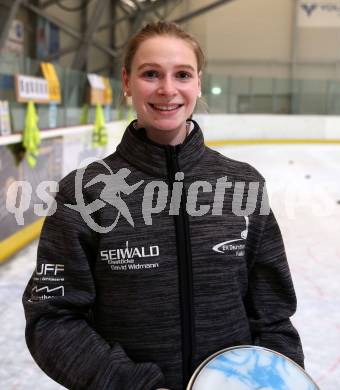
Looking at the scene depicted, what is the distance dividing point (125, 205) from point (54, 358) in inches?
10.9

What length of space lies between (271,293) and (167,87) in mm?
436

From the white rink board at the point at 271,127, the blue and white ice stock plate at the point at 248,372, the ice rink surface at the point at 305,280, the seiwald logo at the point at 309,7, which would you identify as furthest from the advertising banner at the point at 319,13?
the blue and white ice stock plate at the point at 248,372

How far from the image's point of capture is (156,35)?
0.88m

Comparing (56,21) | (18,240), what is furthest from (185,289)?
(56,21)

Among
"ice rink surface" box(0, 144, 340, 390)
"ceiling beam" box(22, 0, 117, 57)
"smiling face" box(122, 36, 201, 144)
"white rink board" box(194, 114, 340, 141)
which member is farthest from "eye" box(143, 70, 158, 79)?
"white rink board" box(194, 114, 340, 141)

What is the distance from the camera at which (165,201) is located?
876mm

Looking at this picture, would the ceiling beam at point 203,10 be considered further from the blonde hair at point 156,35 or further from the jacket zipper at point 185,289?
the jacket zipper at point 185,289

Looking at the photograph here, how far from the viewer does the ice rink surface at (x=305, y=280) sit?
189cm

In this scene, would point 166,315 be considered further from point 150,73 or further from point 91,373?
point 150,73

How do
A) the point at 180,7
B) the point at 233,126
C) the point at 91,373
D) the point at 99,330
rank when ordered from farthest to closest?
the point at 180,7 → the point at 233,126 → the point at 99,330 → the point at 91,373

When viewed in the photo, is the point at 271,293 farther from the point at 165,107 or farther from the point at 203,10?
the point at 203,10

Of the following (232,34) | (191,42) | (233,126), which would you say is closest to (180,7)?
(232,34)

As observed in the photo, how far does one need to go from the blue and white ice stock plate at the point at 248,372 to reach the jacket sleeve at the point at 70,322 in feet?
0.28

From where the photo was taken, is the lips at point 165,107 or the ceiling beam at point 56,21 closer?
the lips at point 165,107
